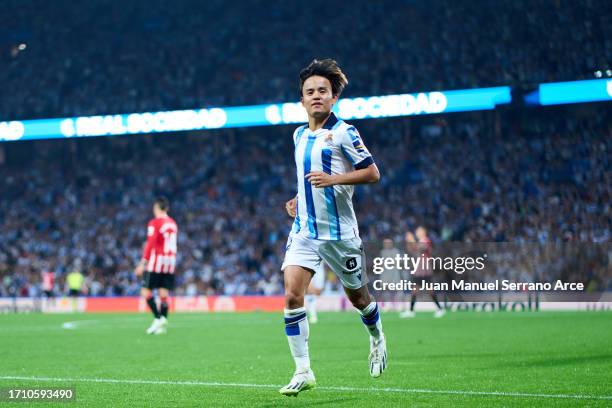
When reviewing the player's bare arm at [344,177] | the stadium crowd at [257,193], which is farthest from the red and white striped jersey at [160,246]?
the stadium crowd at [257,193]

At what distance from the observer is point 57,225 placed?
127 ft

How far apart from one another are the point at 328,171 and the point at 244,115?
2791cm

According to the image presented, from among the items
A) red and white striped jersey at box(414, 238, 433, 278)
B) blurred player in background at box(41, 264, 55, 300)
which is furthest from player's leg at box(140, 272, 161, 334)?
blurred player in background at box(41, 264, 55, 300)

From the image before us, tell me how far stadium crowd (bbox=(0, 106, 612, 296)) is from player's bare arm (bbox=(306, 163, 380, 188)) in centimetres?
2085

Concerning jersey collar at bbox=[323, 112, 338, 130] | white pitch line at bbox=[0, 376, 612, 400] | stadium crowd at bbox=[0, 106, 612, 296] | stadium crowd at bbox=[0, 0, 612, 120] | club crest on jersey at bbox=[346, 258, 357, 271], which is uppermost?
stadium crowd at bbox=[0, 0, 612, 120]

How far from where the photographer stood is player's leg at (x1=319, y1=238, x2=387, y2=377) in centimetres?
716

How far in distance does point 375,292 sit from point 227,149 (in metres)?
16.1

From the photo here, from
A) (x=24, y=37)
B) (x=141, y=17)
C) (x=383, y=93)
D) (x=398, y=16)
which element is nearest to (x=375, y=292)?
(x=383, y=93)

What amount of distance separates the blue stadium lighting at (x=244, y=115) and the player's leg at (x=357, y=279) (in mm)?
24205

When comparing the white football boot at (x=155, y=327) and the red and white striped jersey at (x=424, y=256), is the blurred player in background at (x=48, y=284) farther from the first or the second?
the white football boot at (x=155, y=327)

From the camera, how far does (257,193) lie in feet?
122

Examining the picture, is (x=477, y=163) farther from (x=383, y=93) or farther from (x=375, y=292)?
(x=375, y=292)

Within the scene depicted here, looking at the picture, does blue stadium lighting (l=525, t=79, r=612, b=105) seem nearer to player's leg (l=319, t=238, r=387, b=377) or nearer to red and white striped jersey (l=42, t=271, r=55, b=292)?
red and white striped jersey (l=42, t=271, r=55, b=292)

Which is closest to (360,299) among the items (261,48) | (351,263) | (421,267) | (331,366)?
(351,263)
